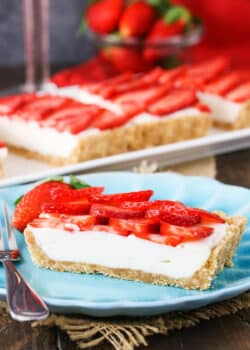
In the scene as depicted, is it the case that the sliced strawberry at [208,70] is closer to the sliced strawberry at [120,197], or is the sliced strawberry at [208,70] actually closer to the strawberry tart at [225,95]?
the strawberry tart at [225,95]

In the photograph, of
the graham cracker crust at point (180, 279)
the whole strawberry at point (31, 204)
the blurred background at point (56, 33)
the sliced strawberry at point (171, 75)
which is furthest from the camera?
the blurred background at point (56, 33)

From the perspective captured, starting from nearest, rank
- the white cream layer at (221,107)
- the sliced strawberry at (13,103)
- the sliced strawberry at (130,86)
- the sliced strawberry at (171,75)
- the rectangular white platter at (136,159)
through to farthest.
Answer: the rectangular white platter at (136,159) < the sliced strawberry at (13,103) < the sliced strawberry at (130,86) < the white cream layer at (221,107) < the sliced strawberry at (171,75)

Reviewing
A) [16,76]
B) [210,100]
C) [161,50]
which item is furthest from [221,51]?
A: [210,100]

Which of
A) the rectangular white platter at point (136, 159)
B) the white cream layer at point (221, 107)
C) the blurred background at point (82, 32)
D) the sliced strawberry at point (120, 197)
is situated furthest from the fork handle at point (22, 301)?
the blurred background at point (82, 32)

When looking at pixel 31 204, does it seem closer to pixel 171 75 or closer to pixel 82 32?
pixel 171 75

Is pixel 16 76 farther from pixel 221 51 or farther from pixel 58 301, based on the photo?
pixel 58 301

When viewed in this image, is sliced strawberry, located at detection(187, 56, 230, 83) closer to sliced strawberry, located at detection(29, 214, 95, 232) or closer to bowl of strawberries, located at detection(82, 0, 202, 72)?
bowl of strawberries, located at detection(82, 0, 202, 72)

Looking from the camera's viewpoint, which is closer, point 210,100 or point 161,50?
point 210,100

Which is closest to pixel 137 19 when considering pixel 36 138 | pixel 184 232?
pixel 36 138
